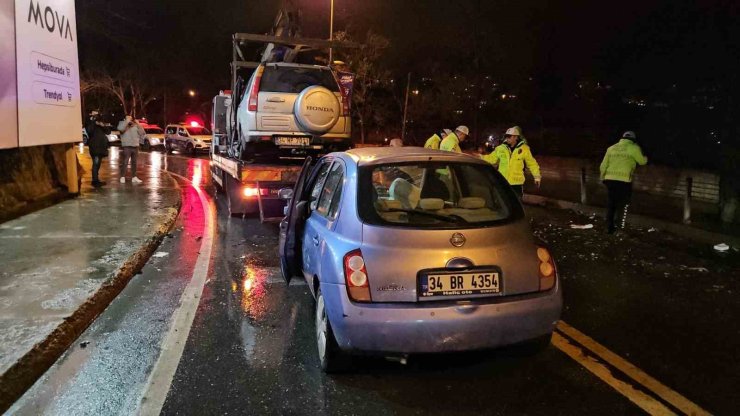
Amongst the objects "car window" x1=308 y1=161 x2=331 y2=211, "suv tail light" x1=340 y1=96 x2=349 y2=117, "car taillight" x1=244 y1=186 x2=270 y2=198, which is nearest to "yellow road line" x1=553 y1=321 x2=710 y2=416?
"car window" x1=308 y1=161 x2=331 y2=211

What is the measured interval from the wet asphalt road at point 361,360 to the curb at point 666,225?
1920 mm

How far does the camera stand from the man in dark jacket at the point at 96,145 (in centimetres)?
1398

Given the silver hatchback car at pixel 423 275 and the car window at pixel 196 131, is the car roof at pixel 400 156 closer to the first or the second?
the silver hatchback car at pixel 423 275

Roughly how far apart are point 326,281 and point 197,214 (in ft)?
26.7

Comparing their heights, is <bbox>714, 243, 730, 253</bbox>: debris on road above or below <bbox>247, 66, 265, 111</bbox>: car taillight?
below

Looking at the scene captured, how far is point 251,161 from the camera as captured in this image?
9648mm

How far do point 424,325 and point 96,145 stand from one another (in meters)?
13.0

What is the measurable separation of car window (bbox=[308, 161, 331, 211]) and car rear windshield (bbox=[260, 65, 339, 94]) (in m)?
4.73

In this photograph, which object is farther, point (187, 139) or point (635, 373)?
point (187, 139)

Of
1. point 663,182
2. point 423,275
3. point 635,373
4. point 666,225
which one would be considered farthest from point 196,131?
point 635,373

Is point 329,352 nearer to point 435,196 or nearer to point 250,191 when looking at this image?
point 435,196

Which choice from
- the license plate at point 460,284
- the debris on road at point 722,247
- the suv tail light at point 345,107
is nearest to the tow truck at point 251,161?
the suv tail light at point 345,107

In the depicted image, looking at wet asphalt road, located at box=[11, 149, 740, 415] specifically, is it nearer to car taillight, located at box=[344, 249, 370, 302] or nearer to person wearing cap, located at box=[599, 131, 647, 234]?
car taillight, located at box=[344, 249, 370, 302]

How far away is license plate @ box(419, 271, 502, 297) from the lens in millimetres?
3549
